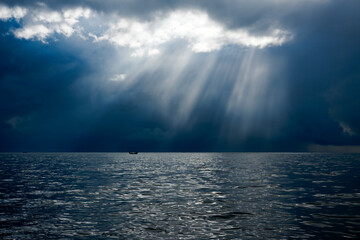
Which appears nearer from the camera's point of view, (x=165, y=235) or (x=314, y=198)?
(x=165, y=235)

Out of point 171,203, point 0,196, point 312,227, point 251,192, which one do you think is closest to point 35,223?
point 171,203

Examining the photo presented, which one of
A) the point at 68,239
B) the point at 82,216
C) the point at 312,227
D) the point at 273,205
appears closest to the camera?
the point at 68,239

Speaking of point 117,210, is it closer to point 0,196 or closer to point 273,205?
point 273,205

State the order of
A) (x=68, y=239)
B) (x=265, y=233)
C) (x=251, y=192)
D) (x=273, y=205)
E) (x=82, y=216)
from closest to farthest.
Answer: (x=68, y=239), (x=265, y=233), (x=82, y=216), (x=273, y=205), (x=251, y=192)

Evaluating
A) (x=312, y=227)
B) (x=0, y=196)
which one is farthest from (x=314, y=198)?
(x=0, y=196)

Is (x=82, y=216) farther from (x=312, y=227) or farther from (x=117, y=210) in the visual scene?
(x=312, y=227)

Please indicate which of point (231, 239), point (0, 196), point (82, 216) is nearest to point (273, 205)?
point (231, 239)

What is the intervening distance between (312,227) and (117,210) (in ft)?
43.6

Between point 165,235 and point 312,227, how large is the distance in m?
8.61

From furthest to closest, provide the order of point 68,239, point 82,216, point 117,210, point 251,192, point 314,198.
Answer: point 251,192, point 314,198, point 117,210, point 82,216, point 68,239

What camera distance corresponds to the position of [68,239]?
14.1 meters

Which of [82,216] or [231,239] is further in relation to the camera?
[82,216]

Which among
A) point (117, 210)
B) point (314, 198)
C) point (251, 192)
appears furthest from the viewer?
point (251, 192)

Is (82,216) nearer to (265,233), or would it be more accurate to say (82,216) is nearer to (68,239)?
(68,239)
